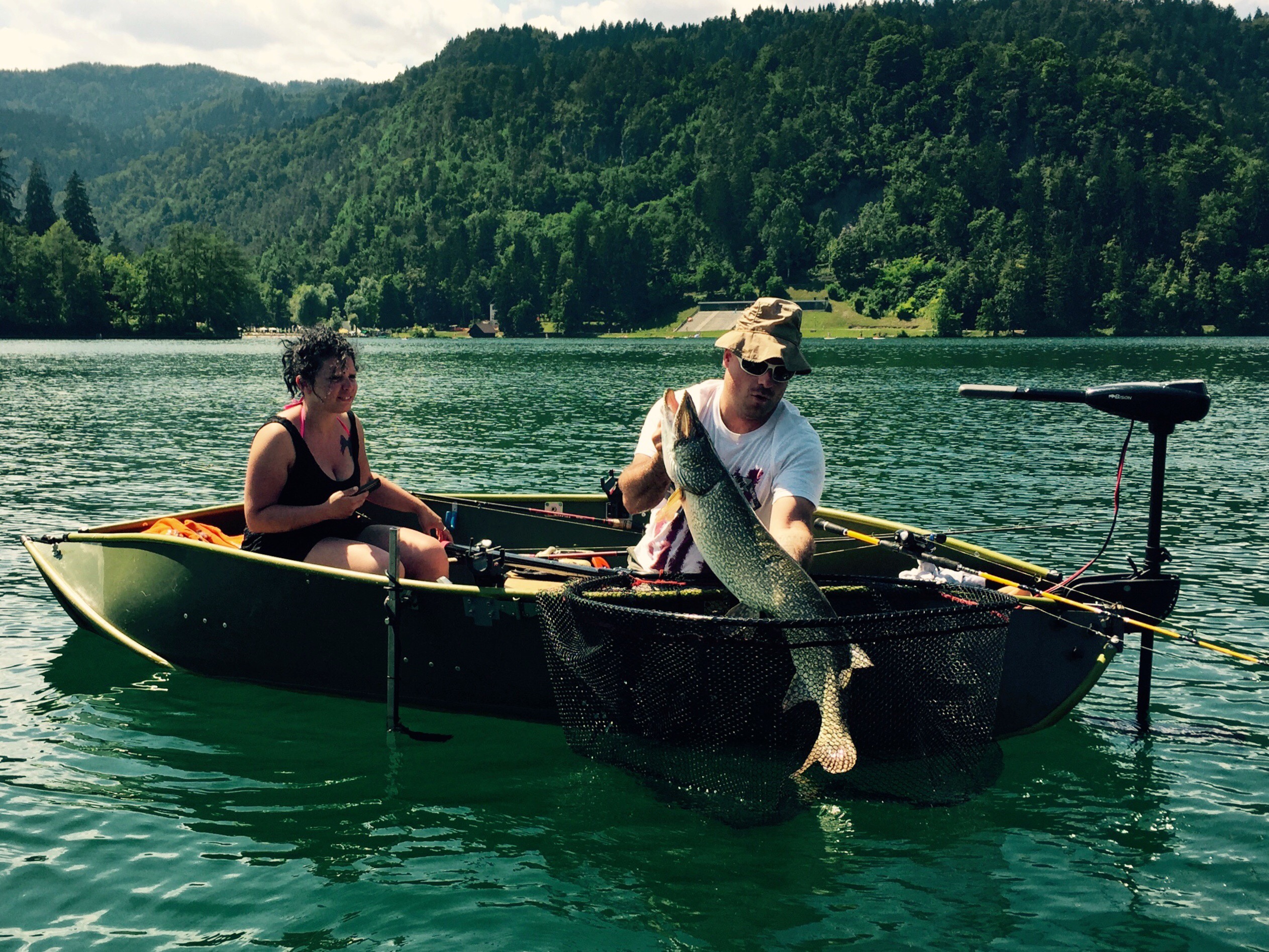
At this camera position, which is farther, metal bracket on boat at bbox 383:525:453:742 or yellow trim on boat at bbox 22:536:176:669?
yellow trim on boat at bbox 22:536:176:669

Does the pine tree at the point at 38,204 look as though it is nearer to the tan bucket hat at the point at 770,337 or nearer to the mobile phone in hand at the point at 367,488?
the mobile phone in hand at the point at 367,488

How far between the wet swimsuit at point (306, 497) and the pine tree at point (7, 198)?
171 metres

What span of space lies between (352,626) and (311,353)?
179cm

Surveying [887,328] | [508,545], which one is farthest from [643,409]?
[887,328]

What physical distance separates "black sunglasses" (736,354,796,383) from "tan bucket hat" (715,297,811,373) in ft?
0.10

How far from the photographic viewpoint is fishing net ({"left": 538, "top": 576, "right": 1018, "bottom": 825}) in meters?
5.59

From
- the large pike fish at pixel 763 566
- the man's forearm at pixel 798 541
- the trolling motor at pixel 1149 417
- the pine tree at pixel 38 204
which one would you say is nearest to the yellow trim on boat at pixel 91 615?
the large pike fish at pixel 763 566

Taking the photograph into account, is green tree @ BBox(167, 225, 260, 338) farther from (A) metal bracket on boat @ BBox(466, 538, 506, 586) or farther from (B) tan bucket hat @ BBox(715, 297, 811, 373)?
(B) tan bucket hat @ BBox(715, 297, 811, 373)

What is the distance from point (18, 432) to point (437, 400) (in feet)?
59.3

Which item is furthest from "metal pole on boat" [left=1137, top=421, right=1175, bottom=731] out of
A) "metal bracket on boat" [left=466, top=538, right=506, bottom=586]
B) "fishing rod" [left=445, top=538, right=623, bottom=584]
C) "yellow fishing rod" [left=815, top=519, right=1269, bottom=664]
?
"metal bracket on boat" [left=466, top=538, right=506, bottom=586]

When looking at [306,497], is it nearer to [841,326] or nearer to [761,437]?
[761,437]

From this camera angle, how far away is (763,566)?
556 cm

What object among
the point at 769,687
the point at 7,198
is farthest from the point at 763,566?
the point at 7,198

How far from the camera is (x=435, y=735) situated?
756 cm
